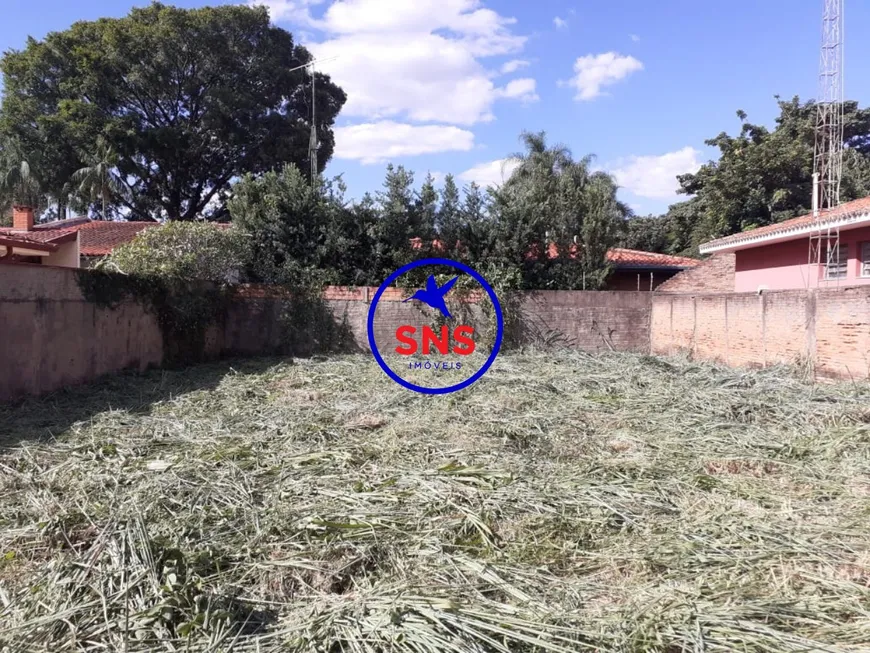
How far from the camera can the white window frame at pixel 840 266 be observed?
10.1 metres

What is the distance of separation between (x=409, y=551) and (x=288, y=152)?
19041 millimetres

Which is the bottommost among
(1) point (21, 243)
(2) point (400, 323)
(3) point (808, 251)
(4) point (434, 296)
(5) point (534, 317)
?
(2) point (400, 323)

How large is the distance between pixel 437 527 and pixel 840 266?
1080 cm

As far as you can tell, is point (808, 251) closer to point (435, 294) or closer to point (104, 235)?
point (435, 294)

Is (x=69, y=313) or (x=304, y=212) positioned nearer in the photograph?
(x=69, y=313)

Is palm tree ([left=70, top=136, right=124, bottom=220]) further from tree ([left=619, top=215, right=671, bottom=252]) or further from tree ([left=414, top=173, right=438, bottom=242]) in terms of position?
tree ([left=619, top=215, right=671, bottom=252])

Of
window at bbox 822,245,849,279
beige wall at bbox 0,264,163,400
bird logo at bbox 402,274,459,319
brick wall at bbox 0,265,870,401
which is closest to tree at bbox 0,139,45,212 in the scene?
brick wall at bbox 0,265,870,401

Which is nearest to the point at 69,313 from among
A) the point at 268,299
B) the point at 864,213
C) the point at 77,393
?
the point at 77,393

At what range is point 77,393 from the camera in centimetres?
627

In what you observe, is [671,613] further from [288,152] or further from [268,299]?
[288,152]

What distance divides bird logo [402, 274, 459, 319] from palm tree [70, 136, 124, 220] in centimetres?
1385

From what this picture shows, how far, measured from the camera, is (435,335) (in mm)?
10359

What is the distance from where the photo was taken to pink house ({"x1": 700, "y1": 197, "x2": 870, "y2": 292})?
973 cm

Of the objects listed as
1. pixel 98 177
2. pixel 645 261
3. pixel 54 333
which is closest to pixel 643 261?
pixel 645 261
